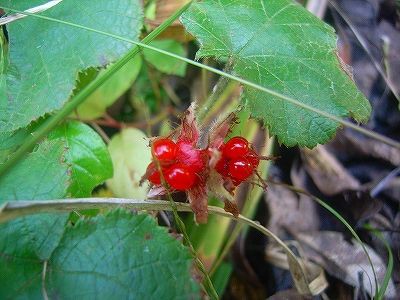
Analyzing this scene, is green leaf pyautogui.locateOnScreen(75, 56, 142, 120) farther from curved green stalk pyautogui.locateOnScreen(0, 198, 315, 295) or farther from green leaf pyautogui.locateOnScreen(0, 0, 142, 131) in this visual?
curved green stalk pyautogui.locateOnScreen(0, 198, 315, 295)

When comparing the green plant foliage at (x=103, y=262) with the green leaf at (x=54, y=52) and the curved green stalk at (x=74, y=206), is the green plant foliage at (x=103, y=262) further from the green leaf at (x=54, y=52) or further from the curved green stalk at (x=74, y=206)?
the green leaf at (x=54, y=52)

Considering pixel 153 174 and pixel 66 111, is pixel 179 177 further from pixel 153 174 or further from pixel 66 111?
pixel 66 111

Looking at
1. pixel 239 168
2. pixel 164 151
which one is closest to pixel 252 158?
pixel 239 168

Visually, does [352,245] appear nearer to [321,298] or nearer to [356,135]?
[321,298]

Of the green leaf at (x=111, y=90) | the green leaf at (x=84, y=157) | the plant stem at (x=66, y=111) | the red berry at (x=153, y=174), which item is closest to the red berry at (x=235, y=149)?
the red berry at (x=153, y=174)

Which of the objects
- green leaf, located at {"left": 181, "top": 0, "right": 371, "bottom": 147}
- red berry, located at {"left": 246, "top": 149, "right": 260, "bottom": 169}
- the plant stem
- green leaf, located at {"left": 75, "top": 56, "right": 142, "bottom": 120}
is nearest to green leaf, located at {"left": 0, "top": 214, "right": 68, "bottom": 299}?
the plant stem

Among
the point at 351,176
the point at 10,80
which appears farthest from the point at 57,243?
the point at 351,176
